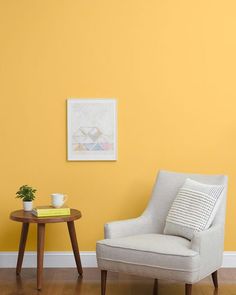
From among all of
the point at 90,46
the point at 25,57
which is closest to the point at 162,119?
the point at 90,46

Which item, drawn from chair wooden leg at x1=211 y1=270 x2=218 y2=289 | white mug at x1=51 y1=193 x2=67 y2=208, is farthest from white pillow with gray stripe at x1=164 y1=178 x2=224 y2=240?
white mug at x1=51 y1=193 x2=67 y2=208

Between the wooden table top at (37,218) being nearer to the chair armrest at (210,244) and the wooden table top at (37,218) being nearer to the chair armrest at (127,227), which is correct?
the chair armrest at (127,227)

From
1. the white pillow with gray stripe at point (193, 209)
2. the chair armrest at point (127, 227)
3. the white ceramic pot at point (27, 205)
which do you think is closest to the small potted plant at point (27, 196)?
the white ceramic pot at point (27, 205)

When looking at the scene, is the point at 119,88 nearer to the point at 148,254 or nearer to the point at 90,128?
the point at 90,128

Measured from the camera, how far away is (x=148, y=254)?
3586mm

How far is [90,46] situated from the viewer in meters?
4.65

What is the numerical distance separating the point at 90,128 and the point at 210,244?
1.49m

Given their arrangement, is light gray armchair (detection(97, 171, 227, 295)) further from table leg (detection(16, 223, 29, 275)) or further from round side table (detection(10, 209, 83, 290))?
table leg (detection(16, 223, 29, 275))

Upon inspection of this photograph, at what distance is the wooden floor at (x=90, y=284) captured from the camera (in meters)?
3.97

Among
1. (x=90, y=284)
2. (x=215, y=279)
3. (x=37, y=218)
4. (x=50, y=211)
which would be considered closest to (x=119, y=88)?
(x=50, y=211)

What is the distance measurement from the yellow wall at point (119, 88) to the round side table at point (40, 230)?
28 centimetres

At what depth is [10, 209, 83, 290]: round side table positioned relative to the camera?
4.09 m

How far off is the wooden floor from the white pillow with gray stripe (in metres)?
0.44

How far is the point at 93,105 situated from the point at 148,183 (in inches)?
30.6
